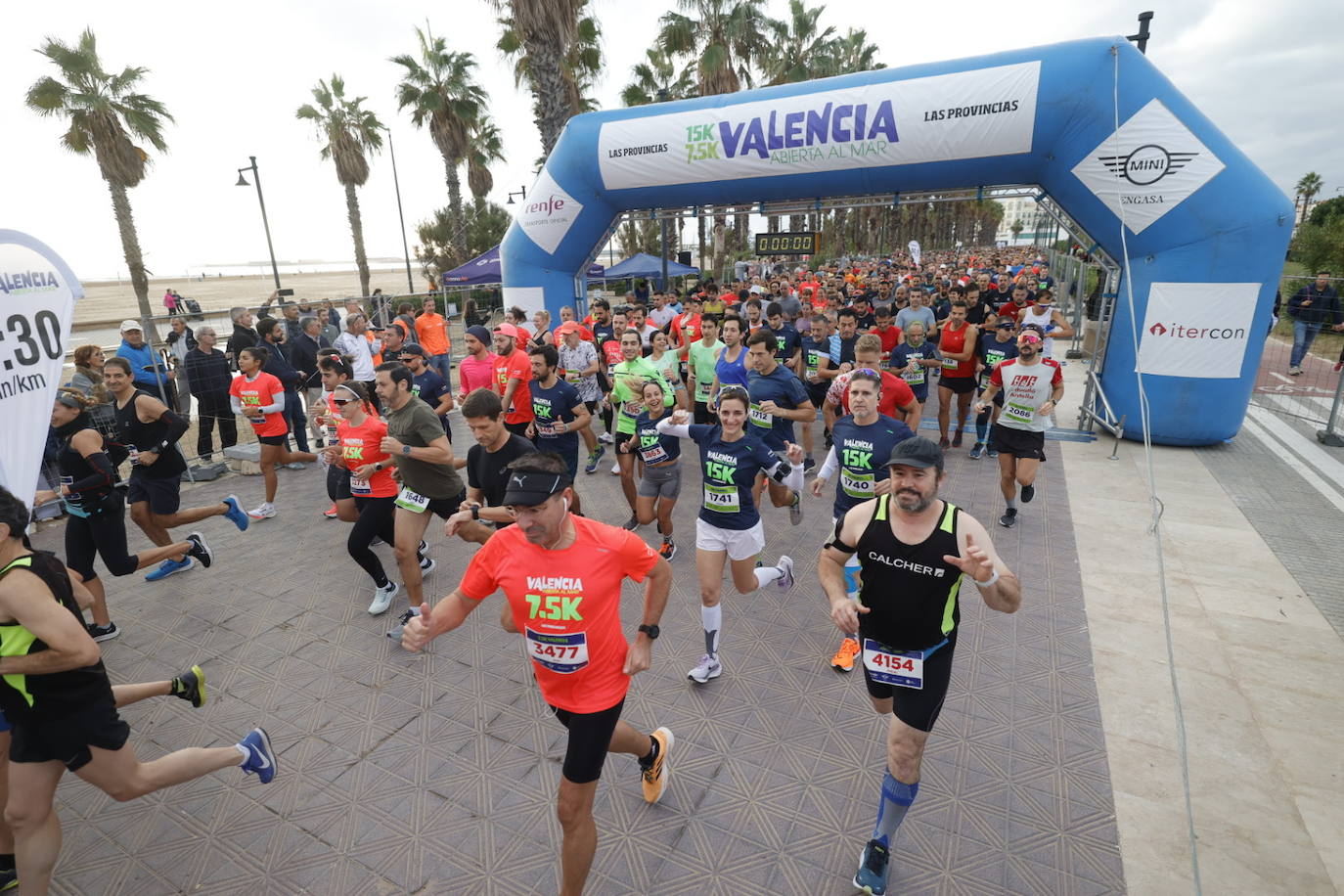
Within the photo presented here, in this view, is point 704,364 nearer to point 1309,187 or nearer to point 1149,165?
point 1149,165

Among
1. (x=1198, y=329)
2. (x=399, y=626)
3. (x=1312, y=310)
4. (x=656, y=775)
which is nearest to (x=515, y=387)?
(x=399, y=626)

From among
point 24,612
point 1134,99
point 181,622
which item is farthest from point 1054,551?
point 181,622

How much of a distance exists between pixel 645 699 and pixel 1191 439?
9172mm

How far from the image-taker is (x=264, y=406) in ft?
24.2

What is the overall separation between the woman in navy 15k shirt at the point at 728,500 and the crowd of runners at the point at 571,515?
0.02 metres

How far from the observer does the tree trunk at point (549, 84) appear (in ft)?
51.3

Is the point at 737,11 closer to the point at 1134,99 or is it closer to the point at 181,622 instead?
the point at 1134,99

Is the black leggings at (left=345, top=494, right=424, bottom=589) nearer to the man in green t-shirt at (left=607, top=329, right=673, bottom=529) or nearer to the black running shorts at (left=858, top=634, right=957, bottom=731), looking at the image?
the man in green t-shirt at (left=607, top=329, right=673, bottom=529)

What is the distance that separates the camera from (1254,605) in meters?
5.37

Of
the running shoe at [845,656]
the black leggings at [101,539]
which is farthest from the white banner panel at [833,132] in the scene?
the black leggings at [101,539]

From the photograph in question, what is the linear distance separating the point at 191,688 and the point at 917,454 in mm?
4257

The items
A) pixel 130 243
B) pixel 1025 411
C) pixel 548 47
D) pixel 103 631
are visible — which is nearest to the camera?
pixel 103 631

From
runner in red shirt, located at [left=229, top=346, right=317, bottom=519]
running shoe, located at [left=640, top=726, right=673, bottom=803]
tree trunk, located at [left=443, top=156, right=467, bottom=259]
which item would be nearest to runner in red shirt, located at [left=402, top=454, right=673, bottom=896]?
running shoe, located at [left=640, top=726, right=673, bottom=803]

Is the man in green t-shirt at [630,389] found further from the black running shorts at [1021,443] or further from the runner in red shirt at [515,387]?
the black running shorts at [1021,443]
